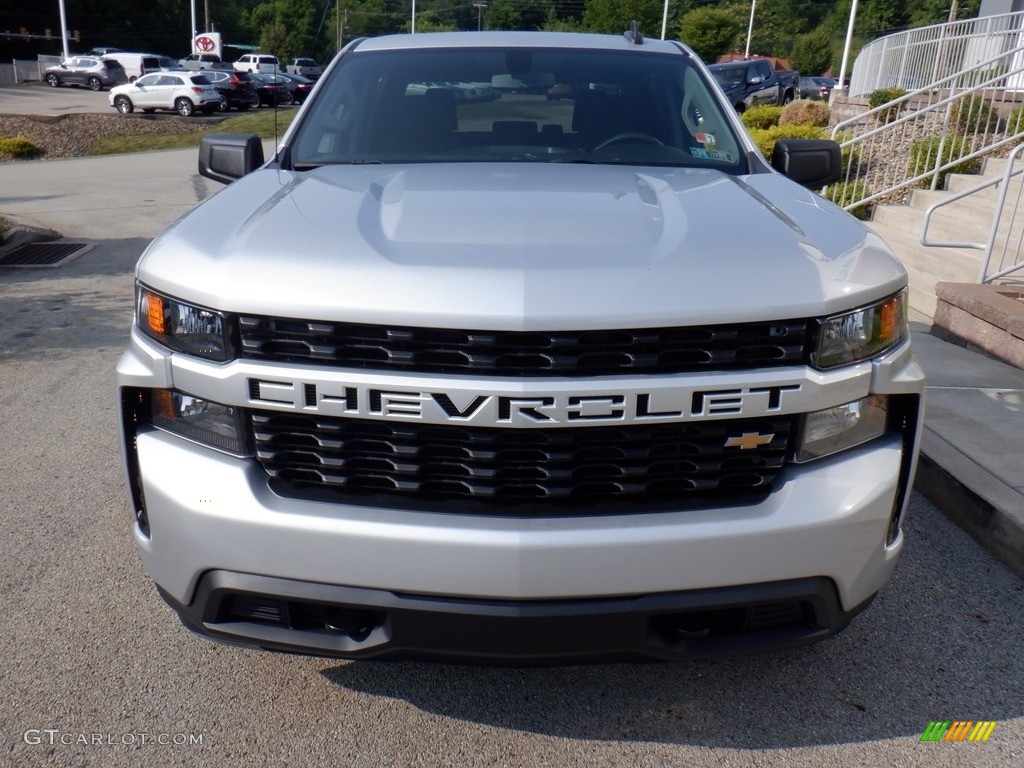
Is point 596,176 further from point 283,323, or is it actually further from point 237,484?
point 237,484

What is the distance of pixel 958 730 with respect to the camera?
259 cm

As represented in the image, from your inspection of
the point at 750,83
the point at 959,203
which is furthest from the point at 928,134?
the point at 750,83

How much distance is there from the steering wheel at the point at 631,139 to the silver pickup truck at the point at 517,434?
1.19 m

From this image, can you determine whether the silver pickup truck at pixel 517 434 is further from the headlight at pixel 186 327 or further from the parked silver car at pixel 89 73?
the parked silver car at pixel 89 73

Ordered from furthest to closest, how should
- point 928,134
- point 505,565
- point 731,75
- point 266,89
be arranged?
1. point 266,89
2. point 731,75
3. point 928,134
4. point 505,565

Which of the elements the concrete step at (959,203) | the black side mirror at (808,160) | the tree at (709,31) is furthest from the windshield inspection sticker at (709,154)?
the tree at (709,31)

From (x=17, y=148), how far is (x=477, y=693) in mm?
21566

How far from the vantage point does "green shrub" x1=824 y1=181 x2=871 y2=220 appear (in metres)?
10.3

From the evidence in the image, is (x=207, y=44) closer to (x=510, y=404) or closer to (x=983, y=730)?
(x=510, y=404)

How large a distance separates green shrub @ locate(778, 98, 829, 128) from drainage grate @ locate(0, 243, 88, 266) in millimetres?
12239

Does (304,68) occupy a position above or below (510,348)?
below

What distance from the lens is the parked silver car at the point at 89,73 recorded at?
48562 mm

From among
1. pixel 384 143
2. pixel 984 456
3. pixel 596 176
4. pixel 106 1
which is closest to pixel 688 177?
pixel 596 176

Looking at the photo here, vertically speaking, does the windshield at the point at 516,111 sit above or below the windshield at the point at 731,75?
above
